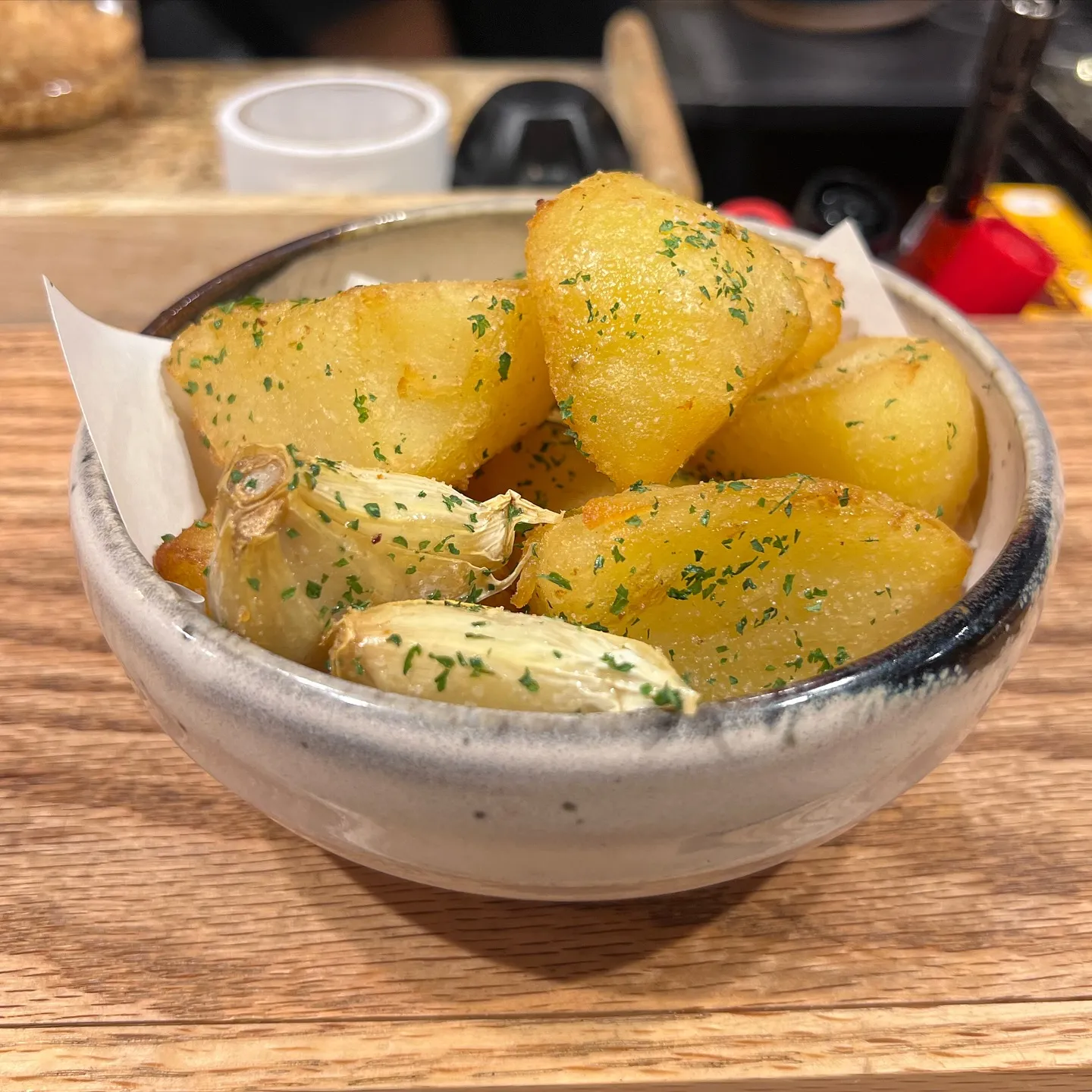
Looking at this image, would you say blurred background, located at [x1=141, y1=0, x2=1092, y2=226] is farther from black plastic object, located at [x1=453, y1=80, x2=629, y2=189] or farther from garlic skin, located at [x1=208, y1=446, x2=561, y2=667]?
garlic skin, located at [x1=208, y1=446, x2=561, y2=667]

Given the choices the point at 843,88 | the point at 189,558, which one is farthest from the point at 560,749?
the point at 843,88

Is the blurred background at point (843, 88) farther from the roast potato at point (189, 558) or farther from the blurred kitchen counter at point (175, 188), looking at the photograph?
the roast potato at point (189, 558)

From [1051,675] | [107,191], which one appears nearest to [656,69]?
[107,191]

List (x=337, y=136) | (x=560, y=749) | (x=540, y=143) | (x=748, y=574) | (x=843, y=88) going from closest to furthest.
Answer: (x=560, y=749)
(x=748, y=574)
(x=540, y=143)
(x=337, y=136)
(x=843, y=88)

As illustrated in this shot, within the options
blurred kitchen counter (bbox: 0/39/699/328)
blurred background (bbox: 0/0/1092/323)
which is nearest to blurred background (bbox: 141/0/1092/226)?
blurred background (bbox: 0/0/1092/323)

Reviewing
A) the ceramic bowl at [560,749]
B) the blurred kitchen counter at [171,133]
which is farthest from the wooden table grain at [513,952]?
the blurred kitchen counter at [171,133]

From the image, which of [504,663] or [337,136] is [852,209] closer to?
[337,136]

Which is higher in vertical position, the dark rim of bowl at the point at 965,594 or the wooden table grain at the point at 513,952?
the dark rim of bowl at the point at 965,594
